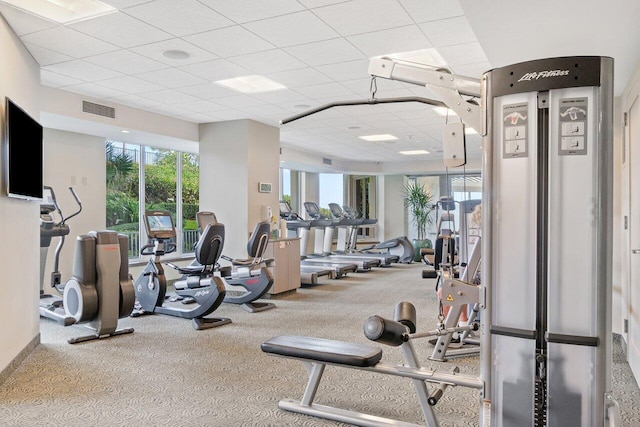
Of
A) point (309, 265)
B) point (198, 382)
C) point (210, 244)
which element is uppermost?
point (210, 244)

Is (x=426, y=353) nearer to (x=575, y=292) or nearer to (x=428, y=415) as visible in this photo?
(x=428, y=415)

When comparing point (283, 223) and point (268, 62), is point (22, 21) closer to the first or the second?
point (268, 62)

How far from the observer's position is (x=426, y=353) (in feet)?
14.0

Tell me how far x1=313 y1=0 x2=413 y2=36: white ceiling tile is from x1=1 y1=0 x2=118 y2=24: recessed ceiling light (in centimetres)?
155

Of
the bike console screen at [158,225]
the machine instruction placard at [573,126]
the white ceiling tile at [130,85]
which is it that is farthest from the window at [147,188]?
the machine instruction placard at [573,126]

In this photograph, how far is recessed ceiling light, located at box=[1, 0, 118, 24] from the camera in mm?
3383

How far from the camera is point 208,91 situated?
5688 mm

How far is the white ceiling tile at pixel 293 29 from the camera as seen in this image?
11.7 feet

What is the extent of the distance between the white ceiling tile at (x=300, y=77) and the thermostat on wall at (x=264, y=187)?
2436 mm

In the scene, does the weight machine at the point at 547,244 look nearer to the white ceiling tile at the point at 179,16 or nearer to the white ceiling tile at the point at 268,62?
the white ceiling tile at the point at 179,16

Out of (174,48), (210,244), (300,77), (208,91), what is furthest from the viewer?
(208,91)

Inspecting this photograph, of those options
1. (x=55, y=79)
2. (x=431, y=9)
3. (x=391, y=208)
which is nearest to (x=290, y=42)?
(x=431, y=9)

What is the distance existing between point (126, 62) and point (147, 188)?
3929 mm

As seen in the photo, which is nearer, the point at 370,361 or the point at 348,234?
the point at 370,361
